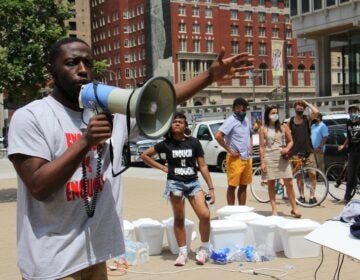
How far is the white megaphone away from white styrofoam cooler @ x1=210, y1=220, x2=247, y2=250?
14.9 feet

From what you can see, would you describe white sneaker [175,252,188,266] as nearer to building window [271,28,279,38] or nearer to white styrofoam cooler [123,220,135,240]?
white styrofoam cooler [123,220,135,240]

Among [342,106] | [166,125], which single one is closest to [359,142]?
[166,125]

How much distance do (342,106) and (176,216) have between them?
88.4ft

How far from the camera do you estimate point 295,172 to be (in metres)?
10.9

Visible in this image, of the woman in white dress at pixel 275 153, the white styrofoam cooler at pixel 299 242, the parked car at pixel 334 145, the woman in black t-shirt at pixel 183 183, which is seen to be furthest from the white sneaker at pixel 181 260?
the parked car at pixel 334 145

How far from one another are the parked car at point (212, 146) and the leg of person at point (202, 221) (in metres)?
11.3

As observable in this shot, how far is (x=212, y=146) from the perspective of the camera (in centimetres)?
1855

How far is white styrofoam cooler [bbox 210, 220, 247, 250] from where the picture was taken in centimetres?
671

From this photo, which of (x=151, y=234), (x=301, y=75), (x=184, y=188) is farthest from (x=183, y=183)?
(x=301, y=75)

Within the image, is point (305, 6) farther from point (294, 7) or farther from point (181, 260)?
point (181, 260)

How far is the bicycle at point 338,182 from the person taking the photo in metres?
11.3

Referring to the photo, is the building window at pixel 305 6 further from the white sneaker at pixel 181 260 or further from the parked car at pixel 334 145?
the white sneaker at pixel 181 260

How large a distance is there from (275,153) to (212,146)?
912 centimetres

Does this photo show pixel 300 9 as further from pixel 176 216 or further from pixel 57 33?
pixel 176 216
